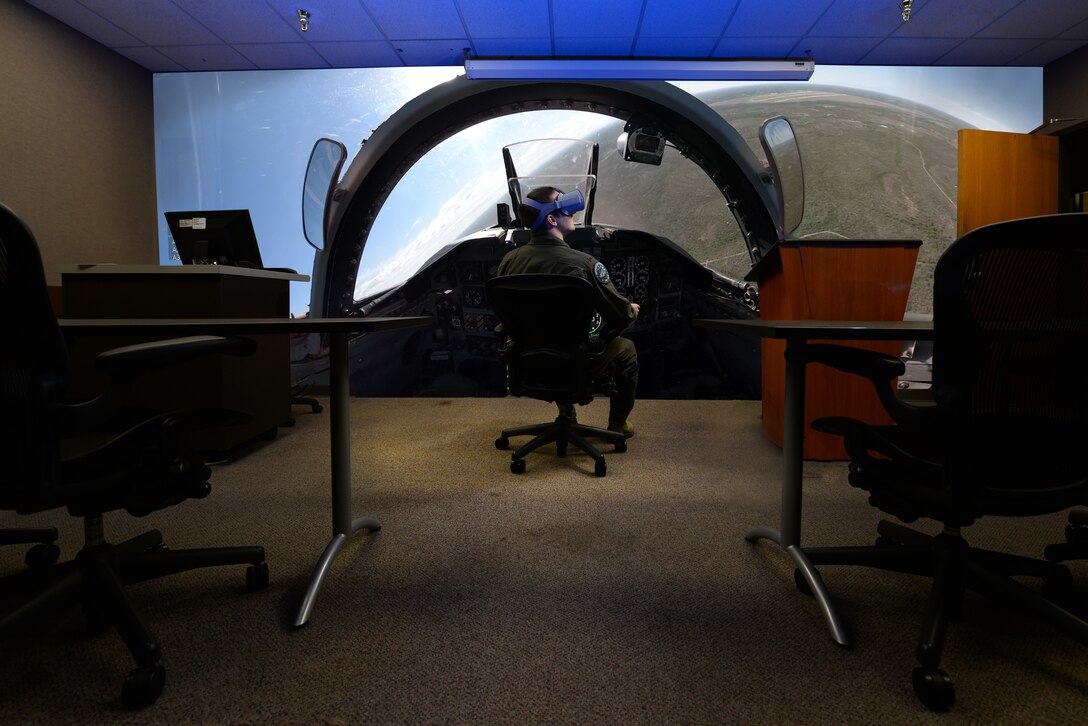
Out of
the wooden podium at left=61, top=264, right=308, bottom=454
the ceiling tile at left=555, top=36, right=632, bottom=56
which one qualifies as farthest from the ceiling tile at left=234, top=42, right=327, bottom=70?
the wooden podium at left=61, top=264, right=308, bottom=454

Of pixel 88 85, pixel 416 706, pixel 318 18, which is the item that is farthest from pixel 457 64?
pixel 416 706

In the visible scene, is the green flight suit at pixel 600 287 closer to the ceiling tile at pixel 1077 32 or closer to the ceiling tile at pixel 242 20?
the ceiling tile at pixel 242 20

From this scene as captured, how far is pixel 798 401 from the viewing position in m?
1.40

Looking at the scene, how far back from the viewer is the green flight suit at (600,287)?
2.39 meters

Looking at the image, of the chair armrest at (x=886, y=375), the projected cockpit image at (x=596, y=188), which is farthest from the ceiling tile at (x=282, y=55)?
the chair armrest at (x=886, y=375)

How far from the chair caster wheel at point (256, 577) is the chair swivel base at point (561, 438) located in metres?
1.16

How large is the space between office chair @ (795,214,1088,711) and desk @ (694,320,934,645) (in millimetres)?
92

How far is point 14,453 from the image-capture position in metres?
0.95

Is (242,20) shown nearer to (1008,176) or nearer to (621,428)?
(621,428)

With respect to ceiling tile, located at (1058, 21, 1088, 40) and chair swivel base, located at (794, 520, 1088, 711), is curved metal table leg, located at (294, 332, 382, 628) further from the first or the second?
ceiling tile, located at (1058, 21, 1088, 40)

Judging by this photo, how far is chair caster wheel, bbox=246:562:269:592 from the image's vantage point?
139cm

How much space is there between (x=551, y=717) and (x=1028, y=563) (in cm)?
113

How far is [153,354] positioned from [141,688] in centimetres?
60

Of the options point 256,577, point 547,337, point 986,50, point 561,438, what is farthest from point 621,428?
point 986,50
